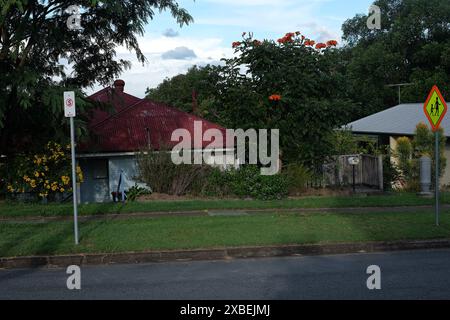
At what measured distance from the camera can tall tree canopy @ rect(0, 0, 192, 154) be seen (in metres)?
14.0

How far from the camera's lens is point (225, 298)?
7336mm

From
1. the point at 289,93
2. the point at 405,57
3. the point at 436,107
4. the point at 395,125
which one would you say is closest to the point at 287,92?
the point at 289,93

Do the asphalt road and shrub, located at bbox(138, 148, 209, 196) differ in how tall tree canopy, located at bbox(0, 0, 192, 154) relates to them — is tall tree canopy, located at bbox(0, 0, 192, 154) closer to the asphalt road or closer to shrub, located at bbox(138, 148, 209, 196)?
shrub, located at bbox(138, 148, 209, 196)

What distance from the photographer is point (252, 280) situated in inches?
330

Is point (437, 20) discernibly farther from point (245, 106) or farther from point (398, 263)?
point (398, 263)

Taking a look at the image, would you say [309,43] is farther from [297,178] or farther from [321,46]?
[297,178]

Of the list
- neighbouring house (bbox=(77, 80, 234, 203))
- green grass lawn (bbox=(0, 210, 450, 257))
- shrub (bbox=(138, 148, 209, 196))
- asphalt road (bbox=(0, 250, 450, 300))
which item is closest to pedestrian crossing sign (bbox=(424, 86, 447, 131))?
green grass lawn (bbox=(0, 210, 450, 257))

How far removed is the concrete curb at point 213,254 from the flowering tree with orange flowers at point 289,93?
7.24 m

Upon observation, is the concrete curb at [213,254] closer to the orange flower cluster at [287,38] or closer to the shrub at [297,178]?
the shrub at [297,178]

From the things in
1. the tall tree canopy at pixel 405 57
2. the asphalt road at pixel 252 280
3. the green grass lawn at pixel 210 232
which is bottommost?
the asphalt road at pixel 252 280

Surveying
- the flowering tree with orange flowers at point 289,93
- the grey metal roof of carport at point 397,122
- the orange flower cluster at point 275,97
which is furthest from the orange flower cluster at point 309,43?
the grey metal roof of carport at point 397,122

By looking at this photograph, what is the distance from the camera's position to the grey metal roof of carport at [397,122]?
26.4 m

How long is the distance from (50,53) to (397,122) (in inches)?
755

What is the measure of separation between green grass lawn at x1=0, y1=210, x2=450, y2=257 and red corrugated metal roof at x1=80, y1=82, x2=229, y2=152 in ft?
26.0
